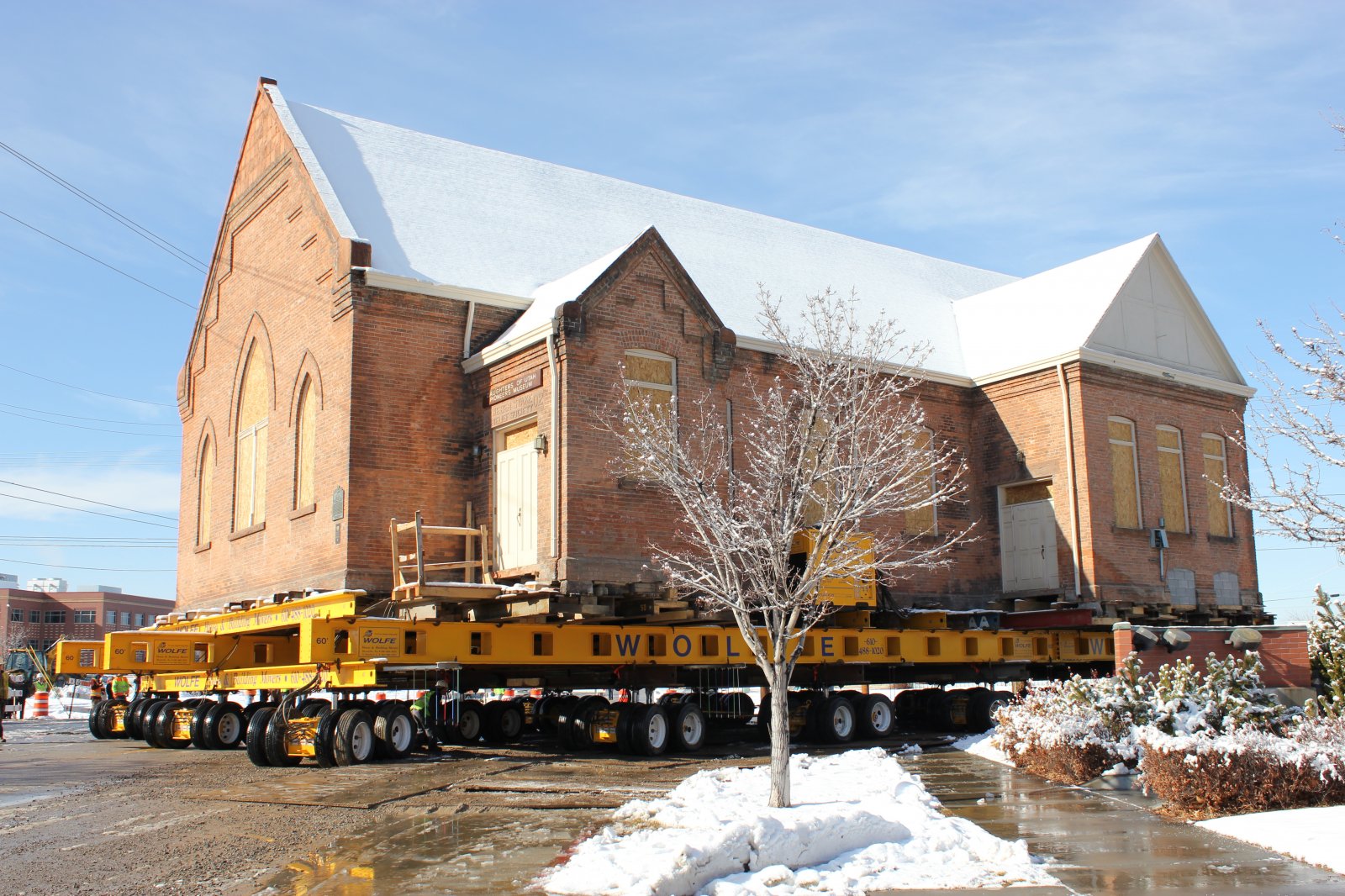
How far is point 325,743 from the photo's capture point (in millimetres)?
15766

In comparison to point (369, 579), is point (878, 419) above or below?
above

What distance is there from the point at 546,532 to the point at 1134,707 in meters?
8.11

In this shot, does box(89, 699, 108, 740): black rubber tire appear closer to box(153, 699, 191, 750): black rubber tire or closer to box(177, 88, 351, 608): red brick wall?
box(177, 88, 351, 608): red brick wall

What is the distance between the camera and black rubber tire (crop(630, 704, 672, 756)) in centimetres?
1741

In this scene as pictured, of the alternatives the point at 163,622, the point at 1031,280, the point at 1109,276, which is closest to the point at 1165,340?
the point at 1109,276

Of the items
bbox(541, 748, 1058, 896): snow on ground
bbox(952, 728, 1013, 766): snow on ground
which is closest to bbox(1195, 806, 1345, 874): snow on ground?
bbox(541, 748, 1058, 896): snow on ground

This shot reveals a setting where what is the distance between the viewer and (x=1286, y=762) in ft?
36.5

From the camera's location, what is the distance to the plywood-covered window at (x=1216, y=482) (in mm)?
24562

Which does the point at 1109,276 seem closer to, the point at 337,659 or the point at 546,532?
the point at 546,532

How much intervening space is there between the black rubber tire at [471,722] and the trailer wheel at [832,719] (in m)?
6.14

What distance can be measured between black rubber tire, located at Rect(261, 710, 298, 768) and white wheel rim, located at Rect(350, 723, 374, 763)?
4.06 feet

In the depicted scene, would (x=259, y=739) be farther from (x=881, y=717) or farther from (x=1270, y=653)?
(x=1270, y=653)

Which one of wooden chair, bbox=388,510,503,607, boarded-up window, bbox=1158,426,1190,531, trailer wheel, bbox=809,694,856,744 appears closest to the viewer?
wooden chair, bbox=388,510,503,607

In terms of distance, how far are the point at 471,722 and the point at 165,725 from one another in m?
5.52
